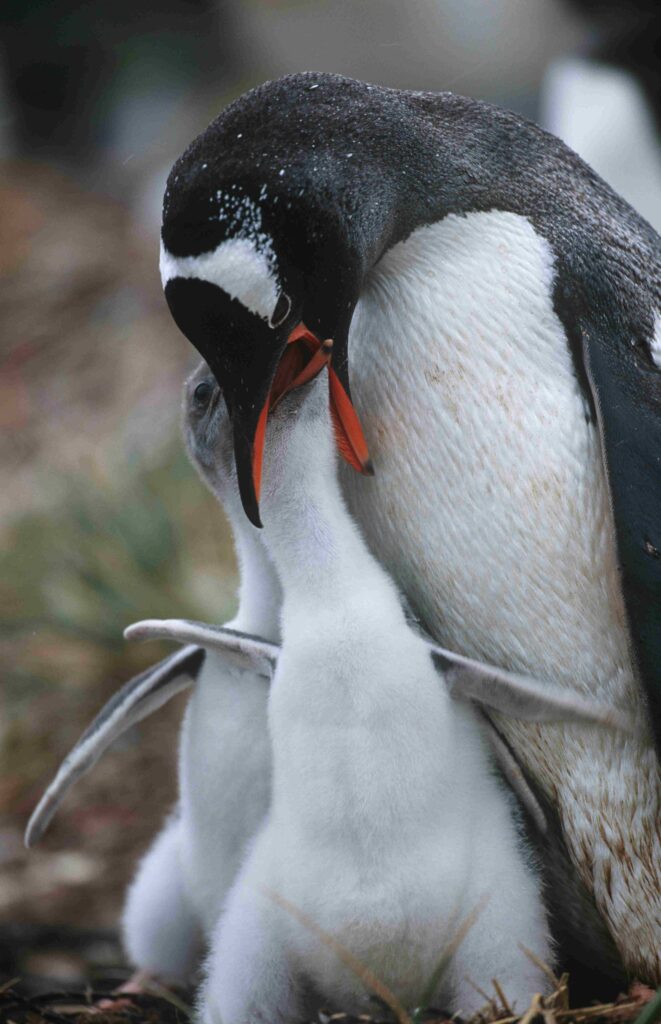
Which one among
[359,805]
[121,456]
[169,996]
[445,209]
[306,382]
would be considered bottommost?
[121,456]

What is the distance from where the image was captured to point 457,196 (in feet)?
2.53

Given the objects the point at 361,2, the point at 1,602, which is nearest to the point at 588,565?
the point at 361,2

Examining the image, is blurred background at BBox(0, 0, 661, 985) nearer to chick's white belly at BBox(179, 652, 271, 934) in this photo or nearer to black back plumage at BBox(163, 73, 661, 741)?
black back plumage at BBox(163, 73, 661, 741)

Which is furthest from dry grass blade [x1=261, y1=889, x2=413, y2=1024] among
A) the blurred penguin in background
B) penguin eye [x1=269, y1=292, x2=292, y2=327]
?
the blurred penguin in background

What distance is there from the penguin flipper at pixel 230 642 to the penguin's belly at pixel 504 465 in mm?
116

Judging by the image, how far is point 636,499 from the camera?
29.4 inches

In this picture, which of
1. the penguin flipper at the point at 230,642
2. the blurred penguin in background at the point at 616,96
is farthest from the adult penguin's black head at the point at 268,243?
the blurred penguin in background at the point at 616,96

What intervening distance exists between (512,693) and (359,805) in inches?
4.6

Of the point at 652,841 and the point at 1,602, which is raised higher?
the point at 652,841

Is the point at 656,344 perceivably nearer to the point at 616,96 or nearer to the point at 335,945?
the point at 335,945

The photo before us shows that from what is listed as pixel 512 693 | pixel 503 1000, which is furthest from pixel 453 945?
pixel 512 693

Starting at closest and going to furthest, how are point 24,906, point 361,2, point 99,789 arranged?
1. point 361,2
2. point 24,906
3. point 99,789

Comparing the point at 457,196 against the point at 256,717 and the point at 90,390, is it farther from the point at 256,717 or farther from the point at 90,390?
the point at 90,390

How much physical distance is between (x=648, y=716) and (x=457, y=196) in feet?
1.16
